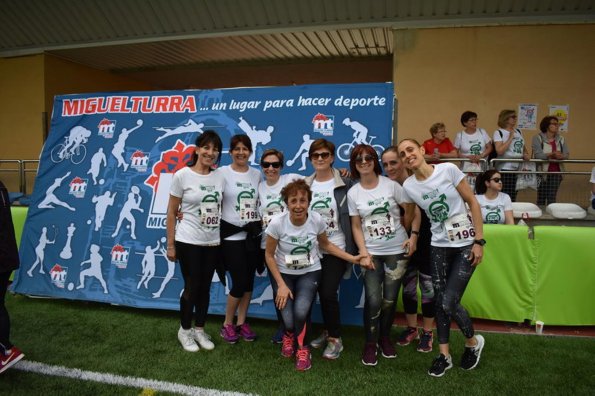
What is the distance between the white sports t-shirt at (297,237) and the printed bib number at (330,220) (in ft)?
0.46

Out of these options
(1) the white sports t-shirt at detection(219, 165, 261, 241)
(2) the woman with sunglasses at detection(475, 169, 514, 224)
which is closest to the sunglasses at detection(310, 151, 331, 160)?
(1) the white sports t-shirt at detection(219, 165, 261, 241)

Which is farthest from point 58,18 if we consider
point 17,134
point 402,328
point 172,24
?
point 402,328

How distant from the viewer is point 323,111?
4.66 m

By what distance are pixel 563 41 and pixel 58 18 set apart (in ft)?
33.9

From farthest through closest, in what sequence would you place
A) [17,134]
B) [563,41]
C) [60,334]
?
A: [17,134]
[563,41]
[60,334]

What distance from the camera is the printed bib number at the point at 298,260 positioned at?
3.58 meters

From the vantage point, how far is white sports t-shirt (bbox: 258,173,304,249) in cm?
396

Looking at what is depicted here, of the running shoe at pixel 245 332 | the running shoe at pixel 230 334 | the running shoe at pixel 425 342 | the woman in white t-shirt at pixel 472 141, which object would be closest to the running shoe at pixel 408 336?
the running shoe at pixel 425 342

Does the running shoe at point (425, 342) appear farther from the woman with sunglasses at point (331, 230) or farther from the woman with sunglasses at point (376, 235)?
the woman with sunglasses at point (331, 230)

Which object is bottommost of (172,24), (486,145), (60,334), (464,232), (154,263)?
(60,334)

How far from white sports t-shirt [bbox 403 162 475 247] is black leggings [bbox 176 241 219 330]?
182 centimetres

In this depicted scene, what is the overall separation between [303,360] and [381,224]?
1.22 m

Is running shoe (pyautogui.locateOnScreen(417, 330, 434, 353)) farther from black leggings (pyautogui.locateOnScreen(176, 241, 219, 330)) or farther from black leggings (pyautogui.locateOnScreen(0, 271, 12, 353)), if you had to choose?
black leggings (pyautogui.locateOnScreen(0, 271, 12, 353))

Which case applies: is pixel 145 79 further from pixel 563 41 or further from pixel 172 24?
pixel 563 41
